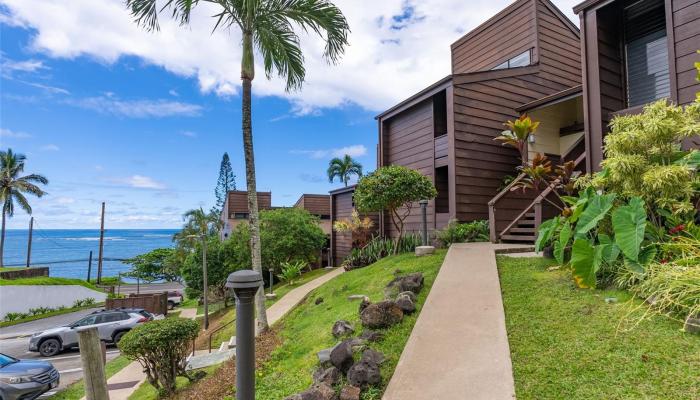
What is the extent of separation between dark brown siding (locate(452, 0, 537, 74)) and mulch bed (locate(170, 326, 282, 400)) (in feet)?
38.1

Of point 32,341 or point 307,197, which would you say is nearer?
point 32,341

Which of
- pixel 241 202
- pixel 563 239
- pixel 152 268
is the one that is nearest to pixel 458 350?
pixel 563 239

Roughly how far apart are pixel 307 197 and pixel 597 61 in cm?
2015

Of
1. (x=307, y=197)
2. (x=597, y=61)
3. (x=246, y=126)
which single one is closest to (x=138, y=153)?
(x=307, y=197)

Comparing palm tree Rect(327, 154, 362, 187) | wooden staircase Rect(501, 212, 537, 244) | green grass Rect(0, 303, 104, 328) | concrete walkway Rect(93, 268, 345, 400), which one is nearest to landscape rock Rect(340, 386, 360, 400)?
concrete walkway Rect(93, 268, 345, 400)

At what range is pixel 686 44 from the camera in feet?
19.3

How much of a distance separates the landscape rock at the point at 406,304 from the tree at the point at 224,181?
4184 cm

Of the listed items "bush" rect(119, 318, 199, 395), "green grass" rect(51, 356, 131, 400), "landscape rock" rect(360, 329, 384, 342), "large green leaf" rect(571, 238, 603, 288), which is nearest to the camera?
"landscape rock" rect(360, 329, 384, 342)

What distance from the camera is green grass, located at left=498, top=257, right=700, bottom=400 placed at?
256cm

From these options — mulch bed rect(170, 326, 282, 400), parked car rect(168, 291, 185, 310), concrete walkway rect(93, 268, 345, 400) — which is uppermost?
mulch bed rect(170, 326, 282, 400)

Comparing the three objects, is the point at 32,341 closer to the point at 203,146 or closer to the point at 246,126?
the point at 246,126

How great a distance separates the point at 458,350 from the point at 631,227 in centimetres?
263

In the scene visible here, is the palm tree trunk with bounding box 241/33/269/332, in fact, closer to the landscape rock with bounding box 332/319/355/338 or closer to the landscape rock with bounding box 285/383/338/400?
the landscape rock with bounding box 332/319/355/338

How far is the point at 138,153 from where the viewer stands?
3052cm
